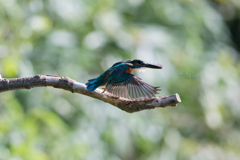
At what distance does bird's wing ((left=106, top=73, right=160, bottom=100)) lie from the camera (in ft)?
5.55

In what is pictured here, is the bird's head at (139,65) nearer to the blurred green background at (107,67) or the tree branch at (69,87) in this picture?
the tree branch at (69,87)

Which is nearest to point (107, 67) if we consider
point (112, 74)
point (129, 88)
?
point (112, 74)

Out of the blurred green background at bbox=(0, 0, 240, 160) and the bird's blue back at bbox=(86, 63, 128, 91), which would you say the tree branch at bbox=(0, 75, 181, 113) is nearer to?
the bird's blue back at bbox=(86, 63, 128, 91)

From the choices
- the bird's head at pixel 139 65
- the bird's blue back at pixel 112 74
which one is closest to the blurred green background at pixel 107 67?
the bird's blue back at pixel 112 74

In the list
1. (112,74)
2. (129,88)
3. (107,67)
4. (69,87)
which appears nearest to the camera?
(69,87)

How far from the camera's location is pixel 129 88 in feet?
5.82

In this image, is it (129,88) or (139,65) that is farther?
(139,65)

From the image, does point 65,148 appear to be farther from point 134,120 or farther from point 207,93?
point 207,93

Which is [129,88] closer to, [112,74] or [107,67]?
[112,74]

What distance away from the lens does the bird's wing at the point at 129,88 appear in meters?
1.69

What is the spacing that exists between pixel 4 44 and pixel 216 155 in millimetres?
3372

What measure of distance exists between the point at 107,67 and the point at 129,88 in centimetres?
207

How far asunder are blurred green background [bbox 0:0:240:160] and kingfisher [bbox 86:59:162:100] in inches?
48.2

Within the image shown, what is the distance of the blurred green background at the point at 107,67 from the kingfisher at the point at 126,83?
4.02 feet
